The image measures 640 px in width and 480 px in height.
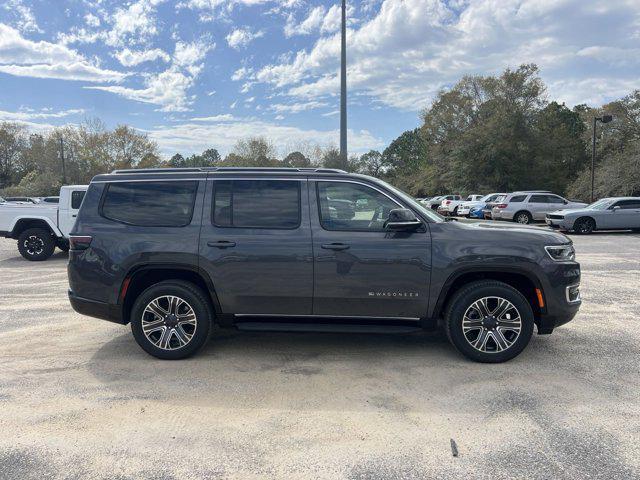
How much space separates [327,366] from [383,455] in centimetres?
151

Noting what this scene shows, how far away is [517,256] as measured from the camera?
429cm

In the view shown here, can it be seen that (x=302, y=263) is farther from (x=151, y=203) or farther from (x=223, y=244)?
(x=151, y=203)

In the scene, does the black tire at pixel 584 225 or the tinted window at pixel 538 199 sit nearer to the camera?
the black tire at pixel 584 225

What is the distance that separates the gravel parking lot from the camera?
2877 mm

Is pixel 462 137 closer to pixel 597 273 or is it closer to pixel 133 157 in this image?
pixel 597 273

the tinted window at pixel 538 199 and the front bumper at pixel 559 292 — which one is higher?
the tinted window at pixel 538 199

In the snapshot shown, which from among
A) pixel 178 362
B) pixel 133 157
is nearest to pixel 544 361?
pixel 178 362

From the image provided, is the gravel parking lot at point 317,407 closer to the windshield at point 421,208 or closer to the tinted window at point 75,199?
the windshield at point 421,208

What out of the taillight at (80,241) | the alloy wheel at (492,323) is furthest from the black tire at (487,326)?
the taillight at (80,241)

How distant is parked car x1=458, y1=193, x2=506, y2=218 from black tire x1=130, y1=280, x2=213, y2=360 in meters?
22.2

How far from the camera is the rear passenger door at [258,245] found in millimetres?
4371

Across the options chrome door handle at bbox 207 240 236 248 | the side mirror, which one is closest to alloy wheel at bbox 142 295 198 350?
chrome door handle at bbox 207 240 236 248

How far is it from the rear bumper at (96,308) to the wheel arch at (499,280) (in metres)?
3.22

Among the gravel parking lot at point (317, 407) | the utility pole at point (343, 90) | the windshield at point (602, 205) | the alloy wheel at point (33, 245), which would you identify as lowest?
the gravel parking lot at point (317, 407)
